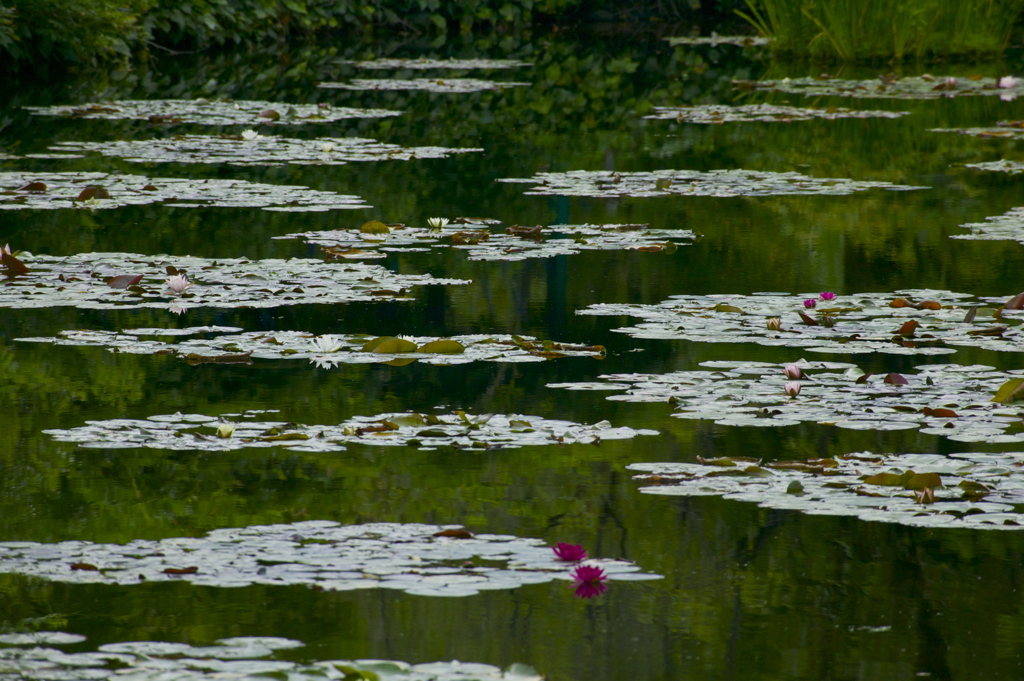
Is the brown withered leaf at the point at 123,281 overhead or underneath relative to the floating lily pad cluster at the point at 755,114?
underneath

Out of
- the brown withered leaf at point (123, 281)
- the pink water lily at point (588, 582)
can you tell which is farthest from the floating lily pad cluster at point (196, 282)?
the pink water lily at point (588, 582)

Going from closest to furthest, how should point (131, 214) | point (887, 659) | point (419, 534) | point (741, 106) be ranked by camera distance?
point (887, 659) < point (419, 534) < point (131, 214) < point (741, 106)

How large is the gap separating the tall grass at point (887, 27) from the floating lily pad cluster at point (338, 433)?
424 inches

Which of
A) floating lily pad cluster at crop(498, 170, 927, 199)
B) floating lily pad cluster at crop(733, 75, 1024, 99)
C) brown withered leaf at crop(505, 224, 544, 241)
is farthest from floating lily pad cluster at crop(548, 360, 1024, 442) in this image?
floating lily pad cluster at crop(733, 75, 1024, 99)

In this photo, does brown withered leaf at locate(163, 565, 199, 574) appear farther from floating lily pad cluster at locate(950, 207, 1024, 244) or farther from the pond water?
floating lily pad cluster at locate(950, 207, 1024, 244)

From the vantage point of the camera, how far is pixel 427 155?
7.91m

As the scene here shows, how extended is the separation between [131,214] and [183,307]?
1.88m

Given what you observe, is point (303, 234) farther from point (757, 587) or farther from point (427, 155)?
point (757, 587)

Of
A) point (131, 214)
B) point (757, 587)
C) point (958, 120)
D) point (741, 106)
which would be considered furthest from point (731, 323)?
point (741, 106)

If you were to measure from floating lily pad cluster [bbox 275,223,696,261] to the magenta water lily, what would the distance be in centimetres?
270

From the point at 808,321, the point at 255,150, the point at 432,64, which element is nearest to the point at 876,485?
the point at 808,321

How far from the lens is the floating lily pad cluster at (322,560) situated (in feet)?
7.39

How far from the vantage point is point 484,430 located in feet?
9.99

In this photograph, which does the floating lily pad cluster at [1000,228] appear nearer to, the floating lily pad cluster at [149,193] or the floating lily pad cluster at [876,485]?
the floating lily pad cluster at [149,193]
